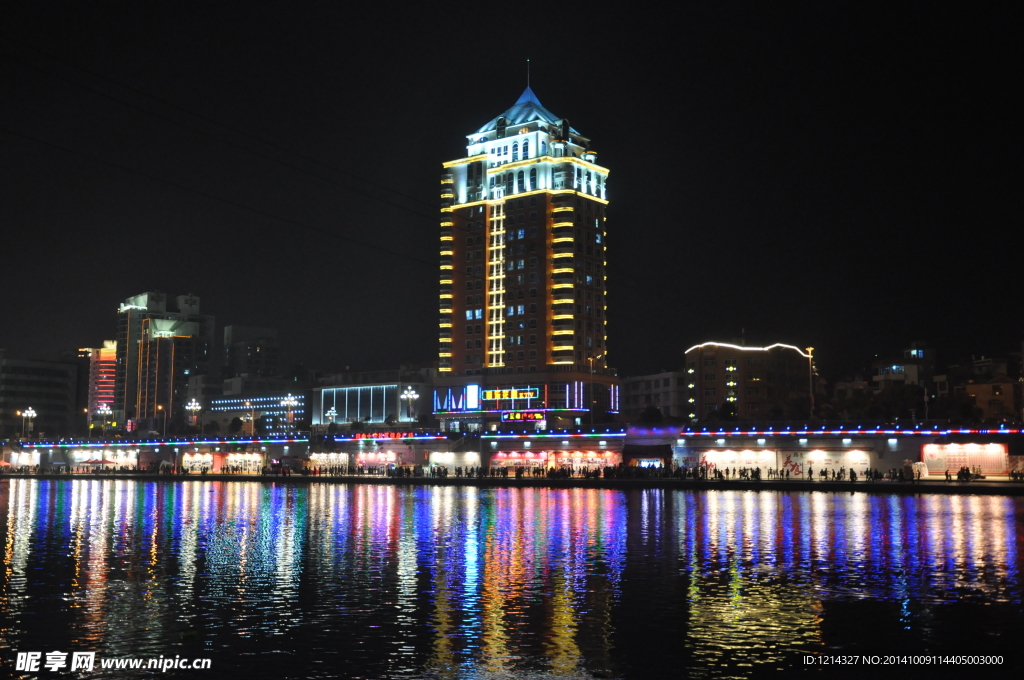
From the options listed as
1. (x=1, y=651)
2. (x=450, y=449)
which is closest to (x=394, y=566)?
(x=1, y=651)

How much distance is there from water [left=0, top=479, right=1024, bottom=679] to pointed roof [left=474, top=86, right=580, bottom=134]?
397 feet

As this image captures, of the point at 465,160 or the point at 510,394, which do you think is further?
the point at 465,160

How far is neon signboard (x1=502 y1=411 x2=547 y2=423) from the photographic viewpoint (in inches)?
5763

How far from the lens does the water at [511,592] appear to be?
64.7 feet

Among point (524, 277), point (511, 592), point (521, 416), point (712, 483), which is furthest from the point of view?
point (524, 277)

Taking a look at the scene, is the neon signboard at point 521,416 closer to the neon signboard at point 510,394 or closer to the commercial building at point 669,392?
the neon signboard at point 510,394

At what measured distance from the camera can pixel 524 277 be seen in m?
158

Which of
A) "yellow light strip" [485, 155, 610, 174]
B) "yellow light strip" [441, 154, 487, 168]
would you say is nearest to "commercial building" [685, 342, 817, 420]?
"yellow light strip" [485, 155, 610, 174]

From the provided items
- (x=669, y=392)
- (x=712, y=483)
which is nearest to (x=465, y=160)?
(x=669, y=392)

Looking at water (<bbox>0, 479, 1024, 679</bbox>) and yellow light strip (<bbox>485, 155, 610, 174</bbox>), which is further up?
yellow light strip (<bbox>485, 155, 610, 174</bbox>)

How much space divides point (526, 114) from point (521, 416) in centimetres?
5178

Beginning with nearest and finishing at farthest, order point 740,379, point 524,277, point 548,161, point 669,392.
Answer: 1. point 548,161
2. point 524,277
3. point 740,379
4. point 669,392

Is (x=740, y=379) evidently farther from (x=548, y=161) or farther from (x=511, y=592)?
(x=511, y=592)

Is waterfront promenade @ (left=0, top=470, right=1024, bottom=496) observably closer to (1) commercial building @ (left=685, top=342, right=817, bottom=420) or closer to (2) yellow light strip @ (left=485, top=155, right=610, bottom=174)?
(2) yellow light strip @ (left=485, top=155, right=610, bottom=174)
